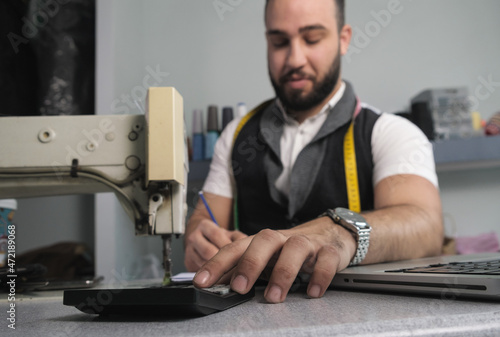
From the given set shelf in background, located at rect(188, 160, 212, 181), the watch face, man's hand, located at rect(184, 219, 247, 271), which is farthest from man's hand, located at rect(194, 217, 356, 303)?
shelf in background, located at rect(188, 160, 212, 181)

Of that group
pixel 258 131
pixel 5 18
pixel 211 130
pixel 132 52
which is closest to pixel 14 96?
pixel 5 18

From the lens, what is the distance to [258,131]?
4.81ft

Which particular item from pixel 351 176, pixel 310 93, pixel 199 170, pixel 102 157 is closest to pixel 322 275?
pixel 102 157

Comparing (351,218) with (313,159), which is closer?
(351,218)

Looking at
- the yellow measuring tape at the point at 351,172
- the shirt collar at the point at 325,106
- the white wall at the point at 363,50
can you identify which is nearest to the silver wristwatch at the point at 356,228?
the yellow measuring tape at the point at 351,172

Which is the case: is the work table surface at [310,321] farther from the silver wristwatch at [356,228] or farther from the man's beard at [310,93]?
the man's beard at [310,93]

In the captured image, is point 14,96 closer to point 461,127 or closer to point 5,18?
point 5,18

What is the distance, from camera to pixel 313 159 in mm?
1297

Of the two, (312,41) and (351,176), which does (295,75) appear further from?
(351,176)

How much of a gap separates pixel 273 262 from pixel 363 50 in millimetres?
2178

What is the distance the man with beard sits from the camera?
1034mm

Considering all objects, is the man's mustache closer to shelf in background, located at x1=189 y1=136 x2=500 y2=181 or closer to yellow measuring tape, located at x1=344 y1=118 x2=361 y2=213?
yellow measuring tape, located at x1=344 y1=118 x2=361 y2=213

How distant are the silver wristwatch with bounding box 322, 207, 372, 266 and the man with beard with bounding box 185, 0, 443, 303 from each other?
0.18 meters

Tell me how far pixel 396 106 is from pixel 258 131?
1284mm
